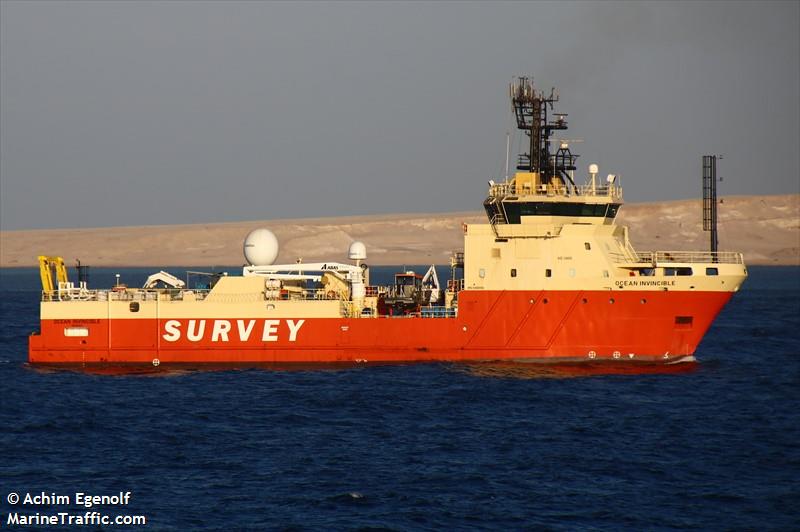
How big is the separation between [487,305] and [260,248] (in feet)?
38.6

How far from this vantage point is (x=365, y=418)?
35.8 m

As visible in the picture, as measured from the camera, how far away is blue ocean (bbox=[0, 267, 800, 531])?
2577 centimetres

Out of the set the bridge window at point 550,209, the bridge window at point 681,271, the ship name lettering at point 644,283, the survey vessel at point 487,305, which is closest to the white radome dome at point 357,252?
the survey vessel at point 487,305

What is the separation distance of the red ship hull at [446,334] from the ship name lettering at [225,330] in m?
0.04

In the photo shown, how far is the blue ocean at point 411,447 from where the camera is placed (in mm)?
25766

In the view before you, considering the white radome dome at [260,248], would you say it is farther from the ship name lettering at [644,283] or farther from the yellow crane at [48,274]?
the ship name lettering at [644,283]

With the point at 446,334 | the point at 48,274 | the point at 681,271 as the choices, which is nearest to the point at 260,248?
the point at 48,274

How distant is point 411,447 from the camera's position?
32.0 m

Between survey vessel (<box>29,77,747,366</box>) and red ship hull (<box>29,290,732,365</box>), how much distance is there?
41 mm

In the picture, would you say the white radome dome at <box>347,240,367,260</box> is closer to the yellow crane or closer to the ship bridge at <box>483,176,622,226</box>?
the ship bridge at <box>483,176,622,226</box>

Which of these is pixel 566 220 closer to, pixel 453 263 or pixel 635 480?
pixel 453 263

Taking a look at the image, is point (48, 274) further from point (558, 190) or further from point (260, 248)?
point (558, 190)

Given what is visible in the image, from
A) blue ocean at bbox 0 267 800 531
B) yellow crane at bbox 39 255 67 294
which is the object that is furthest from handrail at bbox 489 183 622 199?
yellow crane at bbox 39 255 67 294

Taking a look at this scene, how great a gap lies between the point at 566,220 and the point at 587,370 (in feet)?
19.6
